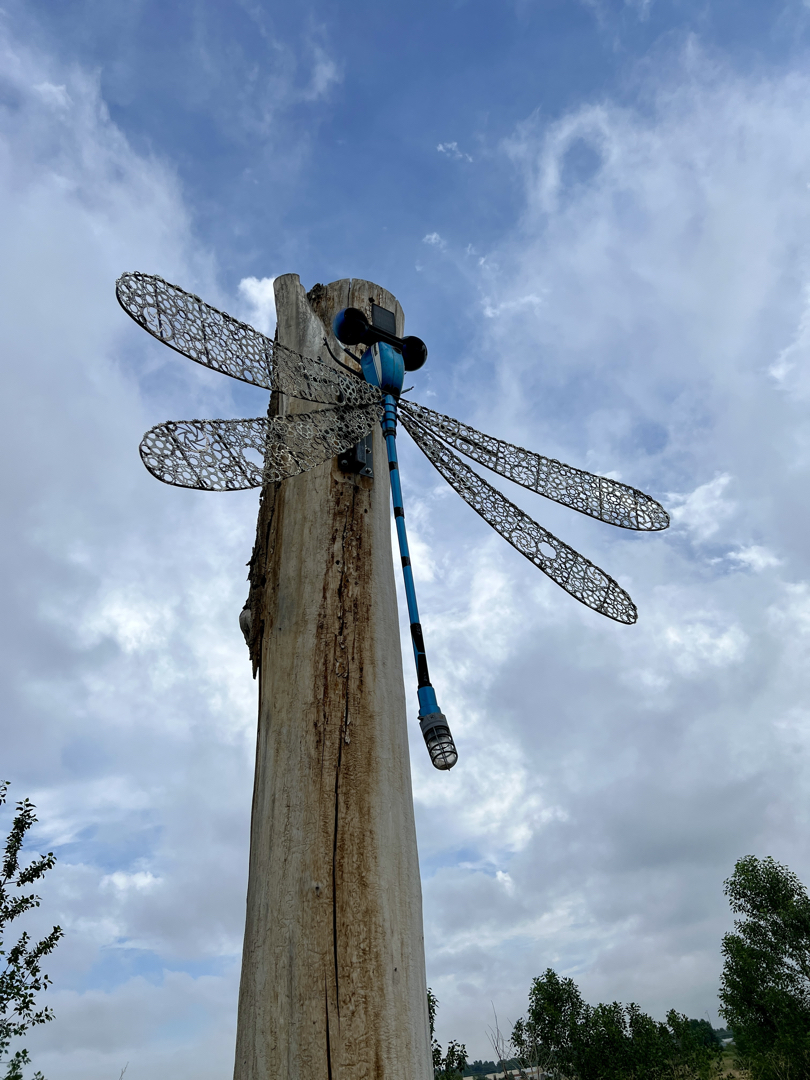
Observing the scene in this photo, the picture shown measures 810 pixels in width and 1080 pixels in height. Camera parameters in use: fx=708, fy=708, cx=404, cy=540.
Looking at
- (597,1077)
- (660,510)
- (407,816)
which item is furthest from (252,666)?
(597,1077)

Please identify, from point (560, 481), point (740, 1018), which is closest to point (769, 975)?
point (740, 1018)

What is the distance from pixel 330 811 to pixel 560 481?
2281 mm

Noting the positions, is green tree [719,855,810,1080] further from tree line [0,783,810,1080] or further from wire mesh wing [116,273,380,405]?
wire mesh wing [116,273,380,405]

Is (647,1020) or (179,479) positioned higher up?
(179,479)

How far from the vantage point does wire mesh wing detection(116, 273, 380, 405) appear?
8.33 feet

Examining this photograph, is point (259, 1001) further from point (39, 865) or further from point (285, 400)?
point (39, 865)

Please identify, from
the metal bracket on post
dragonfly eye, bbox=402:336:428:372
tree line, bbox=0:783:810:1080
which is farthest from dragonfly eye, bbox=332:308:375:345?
tree line, bbox=0:783:810:1080

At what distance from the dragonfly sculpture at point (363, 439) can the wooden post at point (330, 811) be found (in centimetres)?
19

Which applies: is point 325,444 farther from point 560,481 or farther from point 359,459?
point 560,481

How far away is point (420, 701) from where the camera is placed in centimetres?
270

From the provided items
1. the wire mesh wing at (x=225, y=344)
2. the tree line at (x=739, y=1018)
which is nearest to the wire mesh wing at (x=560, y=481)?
the wire mesh wing at (x=225, y=344)

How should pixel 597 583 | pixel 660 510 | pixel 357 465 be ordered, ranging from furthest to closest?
1. pixel 660 510
2. pixel 597 583
3. pixel 357 465

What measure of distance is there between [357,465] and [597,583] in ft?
4.73

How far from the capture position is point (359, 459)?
313cm
